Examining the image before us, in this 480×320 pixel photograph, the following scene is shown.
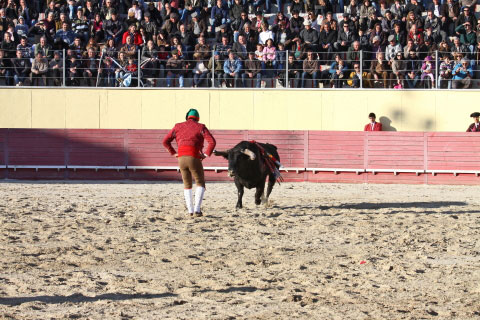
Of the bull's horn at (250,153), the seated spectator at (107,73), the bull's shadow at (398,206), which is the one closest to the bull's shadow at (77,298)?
the bull's horn at (250,153)

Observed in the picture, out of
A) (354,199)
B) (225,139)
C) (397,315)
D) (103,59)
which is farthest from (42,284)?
(103,59)

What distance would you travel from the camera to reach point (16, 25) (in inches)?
932

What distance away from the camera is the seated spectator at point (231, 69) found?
2238cm

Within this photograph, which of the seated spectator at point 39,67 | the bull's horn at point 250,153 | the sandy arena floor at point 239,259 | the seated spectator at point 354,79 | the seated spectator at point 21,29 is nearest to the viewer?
the sandy arena floor at point 239,259

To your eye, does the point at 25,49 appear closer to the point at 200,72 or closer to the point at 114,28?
the point at 114,28

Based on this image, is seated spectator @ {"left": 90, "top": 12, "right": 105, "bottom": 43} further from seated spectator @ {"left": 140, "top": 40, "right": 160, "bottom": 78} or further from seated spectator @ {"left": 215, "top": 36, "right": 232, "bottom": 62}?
seated spectator @ {"left": 215, "top": 36, "right": 232, "bottom": 62}

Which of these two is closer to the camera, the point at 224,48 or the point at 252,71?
the point at 224,48

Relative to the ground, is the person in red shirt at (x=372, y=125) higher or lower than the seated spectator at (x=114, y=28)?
lower

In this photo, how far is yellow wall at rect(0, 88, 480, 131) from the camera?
75.3 ft

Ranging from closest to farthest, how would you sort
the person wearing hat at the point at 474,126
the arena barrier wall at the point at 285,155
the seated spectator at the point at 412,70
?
the arena barrier wall at the point at 285,155
the person wearing hat at the point at 474,126
the seated spectator at the point at 412,70

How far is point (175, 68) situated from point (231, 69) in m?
1.50

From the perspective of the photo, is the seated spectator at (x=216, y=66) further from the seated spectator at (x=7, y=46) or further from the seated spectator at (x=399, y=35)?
the seated spectator at (x=7, y=46)

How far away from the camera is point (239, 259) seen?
921 centimetres

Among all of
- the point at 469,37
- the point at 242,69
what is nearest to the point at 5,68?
the point at 242,69
